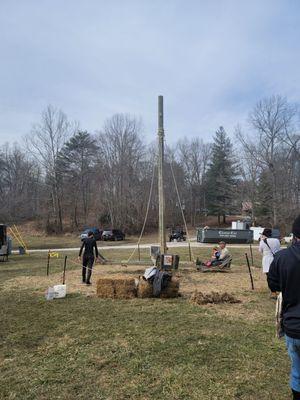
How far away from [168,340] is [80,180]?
55130 millimetres

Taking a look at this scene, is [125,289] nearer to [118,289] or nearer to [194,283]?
[118,289]

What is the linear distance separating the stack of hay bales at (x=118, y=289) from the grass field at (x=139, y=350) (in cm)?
28

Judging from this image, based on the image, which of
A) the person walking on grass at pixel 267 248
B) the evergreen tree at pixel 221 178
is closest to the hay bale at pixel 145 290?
the person walking on grass at pixel 267 248

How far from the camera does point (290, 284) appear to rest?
3023 mm

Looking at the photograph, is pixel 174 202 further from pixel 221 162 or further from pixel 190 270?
pixel 190 270

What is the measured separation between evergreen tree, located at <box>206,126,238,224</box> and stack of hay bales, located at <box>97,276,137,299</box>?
176 feet

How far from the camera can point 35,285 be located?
11.6 metres

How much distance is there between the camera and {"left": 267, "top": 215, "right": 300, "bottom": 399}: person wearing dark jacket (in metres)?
3.00

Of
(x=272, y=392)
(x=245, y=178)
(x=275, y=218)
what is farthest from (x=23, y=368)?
(x=245, y=178)

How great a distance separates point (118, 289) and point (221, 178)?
5608 cm

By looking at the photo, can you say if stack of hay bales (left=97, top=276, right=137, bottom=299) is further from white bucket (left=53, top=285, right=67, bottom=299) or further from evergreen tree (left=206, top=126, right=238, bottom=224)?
evergreen tree (left=206, top=126, right=238, bottom=224)

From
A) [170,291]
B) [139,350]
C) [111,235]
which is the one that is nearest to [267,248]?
[170,291]

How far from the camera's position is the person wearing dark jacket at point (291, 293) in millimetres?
2996

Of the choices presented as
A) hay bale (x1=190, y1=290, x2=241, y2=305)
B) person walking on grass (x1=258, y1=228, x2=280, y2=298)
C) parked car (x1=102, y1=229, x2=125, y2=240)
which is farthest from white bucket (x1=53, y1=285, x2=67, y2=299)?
parked car (x1=102, y1=229, x2=125, y2=240)
